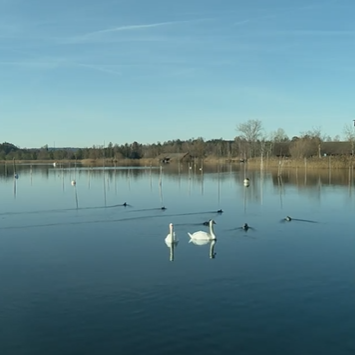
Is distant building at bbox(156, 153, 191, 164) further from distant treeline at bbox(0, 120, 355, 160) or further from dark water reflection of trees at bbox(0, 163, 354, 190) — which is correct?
dark water reflection of trees at bbox(0, 163, 354, 190)

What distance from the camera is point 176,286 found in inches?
464

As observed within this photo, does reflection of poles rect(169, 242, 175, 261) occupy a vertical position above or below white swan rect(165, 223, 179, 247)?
below

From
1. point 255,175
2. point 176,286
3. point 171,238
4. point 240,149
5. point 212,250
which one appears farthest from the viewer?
point 240,149

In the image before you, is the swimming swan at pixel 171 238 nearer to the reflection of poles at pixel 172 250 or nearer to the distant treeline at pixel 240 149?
the reflection of poles at pixel 172 250

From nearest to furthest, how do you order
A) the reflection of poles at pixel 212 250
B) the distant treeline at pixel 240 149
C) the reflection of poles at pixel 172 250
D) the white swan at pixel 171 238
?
the reflection of poles at pixel 172 250 < the reflection of poles at pixel 212 250 < the white swan at pixel 171 238 < the distant treeline at pixel 240 149

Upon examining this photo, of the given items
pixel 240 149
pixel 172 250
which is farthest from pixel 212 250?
pixel 240 149

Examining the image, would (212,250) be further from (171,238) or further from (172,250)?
(171,238)

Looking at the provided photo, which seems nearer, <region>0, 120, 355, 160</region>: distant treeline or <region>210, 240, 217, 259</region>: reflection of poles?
<region>210, 240, 217, 259</region>: reflection of poles

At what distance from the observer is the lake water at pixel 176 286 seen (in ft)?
28.6

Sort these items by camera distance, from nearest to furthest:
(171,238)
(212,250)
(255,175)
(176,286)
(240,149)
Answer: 1. (176,286)
2. (212,250)
3. (171,238)
4. (255,175)
5. (240,149)

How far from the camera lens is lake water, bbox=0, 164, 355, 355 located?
8.70 meters

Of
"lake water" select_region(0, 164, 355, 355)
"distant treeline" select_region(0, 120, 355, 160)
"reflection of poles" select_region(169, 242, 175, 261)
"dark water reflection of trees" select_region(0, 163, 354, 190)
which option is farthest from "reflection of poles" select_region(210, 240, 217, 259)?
"distant treeline" select_region(0, 120, 355, 160)

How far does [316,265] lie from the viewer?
1370 cm

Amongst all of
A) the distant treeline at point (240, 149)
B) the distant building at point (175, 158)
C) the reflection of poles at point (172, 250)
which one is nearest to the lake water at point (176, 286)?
the reflection of poles at point (172, 250)
